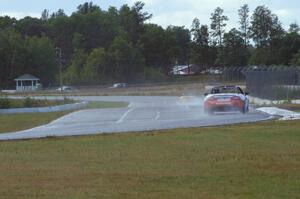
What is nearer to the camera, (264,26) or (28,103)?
(28,103)

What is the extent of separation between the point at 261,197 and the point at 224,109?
73.0 ft

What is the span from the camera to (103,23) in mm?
141125

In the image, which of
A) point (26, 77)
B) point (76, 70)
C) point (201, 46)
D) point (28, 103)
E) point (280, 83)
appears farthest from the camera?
point (201, 46)

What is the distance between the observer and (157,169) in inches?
422

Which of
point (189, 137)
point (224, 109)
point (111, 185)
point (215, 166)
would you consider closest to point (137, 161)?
point (215, 166)

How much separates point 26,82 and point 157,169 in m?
101

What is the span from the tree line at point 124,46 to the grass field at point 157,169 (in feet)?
267

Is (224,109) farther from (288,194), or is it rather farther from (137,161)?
(288,194)

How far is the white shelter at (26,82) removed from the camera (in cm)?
10739

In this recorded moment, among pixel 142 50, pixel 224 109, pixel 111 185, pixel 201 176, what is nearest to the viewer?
pixel 111 185

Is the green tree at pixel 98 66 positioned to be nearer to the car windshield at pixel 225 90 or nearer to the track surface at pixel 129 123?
the track surface at pixel 129 123

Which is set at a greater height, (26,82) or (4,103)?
(4,103)

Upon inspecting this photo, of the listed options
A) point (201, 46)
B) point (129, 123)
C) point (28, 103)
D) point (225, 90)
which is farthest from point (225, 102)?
point (201, 46)

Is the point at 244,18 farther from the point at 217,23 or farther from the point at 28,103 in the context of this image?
the point at 28,103
